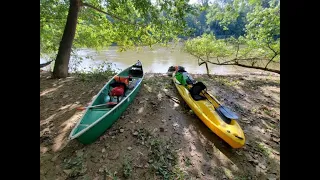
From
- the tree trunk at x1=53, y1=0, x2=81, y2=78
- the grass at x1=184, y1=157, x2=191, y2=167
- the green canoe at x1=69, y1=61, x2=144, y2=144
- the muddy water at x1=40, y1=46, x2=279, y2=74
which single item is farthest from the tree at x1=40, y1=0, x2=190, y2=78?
the grass at x1=184, y1=157, x2=191, y2=167

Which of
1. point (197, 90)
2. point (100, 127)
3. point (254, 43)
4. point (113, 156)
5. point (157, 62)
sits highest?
point (254, 43)

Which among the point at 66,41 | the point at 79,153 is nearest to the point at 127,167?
the point at 79,153

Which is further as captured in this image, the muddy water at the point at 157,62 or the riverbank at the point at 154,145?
the muddy water at the point at 157,62

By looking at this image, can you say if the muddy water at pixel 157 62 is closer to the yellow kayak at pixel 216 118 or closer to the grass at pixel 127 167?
the yellow kayak at pixel 216 118

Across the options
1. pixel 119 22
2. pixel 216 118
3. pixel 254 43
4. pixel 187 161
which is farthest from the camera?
pixel 119 22

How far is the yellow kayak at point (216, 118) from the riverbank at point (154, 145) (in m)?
0.26

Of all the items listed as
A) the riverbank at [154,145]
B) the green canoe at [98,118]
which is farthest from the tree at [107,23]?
the green canoe at [98,118]

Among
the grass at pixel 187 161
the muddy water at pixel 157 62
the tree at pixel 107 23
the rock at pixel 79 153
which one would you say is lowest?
the grass at pixel 187 161

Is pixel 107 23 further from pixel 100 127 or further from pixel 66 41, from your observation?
pixel 100 127

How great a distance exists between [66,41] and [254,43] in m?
7.23

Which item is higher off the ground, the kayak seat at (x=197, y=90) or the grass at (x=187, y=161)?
the kayak seat at (x=197, y=90)

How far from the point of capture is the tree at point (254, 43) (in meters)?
6.60

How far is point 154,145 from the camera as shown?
3.64 m
